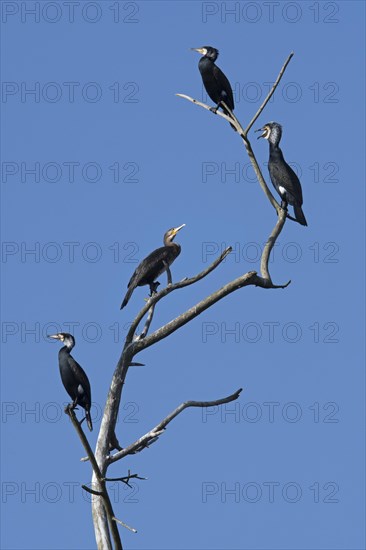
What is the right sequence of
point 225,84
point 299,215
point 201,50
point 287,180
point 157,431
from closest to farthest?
point 157,431 → point 299,215 → point 287,180 → point 225,84 → point 201,50

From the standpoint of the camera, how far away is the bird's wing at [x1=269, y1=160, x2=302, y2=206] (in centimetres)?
1016

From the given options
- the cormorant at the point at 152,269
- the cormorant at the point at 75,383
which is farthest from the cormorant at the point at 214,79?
the cormorant at the point at 75,383

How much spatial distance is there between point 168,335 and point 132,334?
23cm

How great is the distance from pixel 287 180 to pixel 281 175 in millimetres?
79

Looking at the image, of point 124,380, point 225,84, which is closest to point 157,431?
point 124,380

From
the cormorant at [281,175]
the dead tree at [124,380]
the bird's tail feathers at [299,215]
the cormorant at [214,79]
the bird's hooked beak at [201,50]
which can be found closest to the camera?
the dead tree at [124,380]

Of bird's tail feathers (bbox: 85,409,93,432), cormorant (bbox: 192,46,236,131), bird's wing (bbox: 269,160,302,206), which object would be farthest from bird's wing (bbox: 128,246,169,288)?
cormorant (bbox: 192,46,236,131)

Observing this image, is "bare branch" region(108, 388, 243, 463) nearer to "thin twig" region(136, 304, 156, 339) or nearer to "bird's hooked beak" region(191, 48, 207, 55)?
"thin twig" region(136, 304, 156, 339)

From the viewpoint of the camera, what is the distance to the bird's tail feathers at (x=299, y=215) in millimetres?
9935

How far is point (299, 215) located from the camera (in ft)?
32.9

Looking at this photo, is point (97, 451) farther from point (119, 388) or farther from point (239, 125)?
point (239, 125)

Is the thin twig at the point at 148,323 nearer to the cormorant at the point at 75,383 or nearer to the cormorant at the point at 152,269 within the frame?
the cormorant at the point at 152,269

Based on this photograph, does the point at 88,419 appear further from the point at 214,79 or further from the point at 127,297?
the point at 214,79

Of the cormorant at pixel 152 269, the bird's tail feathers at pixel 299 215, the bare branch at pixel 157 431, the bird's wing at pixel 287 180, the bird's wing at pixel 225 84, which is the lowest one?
the bare branch at pixel 157 431
